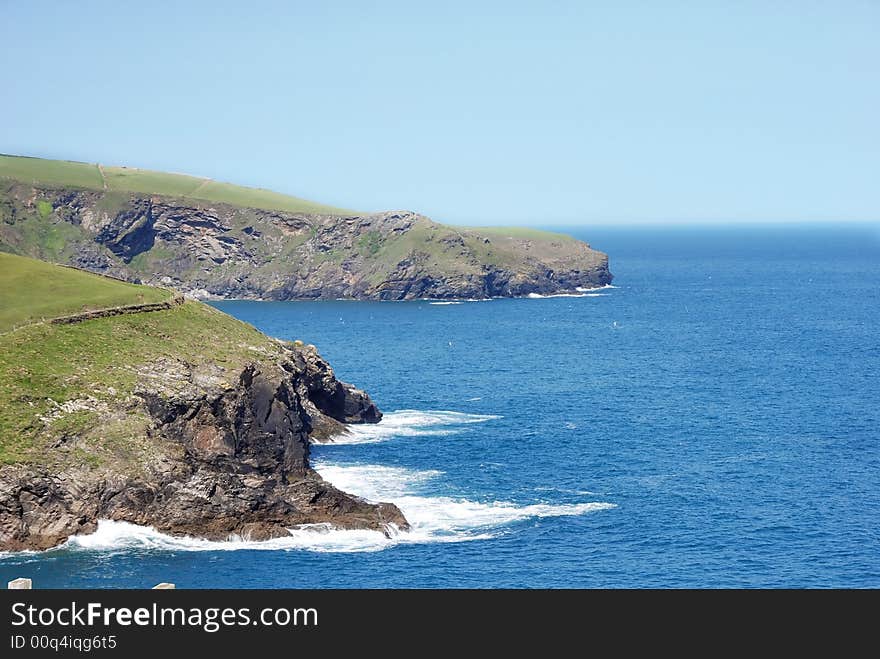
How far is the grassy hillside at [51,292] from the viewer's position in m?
113

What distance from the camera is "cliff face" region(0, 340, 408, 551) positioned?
282 feet

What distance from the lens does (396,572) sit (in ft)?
264

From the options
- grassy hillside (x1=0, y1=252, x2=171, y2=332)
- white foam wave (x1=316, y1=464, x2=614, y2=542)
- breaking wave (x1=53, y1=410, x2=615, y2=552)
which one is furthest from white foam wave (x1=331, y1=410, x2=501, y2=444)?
grassy hillside (x1=0, y1=252, x2=171, y2=332)

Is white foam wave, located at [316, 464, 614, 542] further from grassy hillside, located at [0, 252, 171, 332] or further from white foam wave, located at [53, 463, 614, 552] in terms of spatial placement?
grassy hillside, located at [0, 252, 171, 332]

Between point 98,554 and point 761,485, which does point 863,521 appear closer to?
point 761,485

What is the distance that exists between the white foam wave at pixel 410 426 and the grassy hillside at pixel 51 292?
24363mm

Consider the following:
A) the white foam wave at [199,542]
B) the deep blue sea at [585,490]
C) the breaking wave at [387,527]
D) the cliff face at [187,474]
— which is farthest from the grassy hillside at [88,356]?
the deep blue sea at [585,490]

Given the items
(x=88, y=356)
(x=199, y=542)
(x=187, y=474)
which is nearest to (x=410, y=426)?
(x=88, y=356)

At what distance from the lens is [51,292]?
12112 centimetres

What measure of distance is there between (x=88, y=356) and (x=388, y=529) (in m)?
32.2

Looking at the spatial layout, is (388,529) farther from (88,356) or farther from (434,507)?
(88,356)

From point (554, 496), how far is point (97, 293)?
52.0m

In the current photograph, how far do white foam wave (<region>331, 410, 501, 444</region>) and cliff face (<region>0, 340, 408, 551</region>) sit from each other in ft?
57.4
